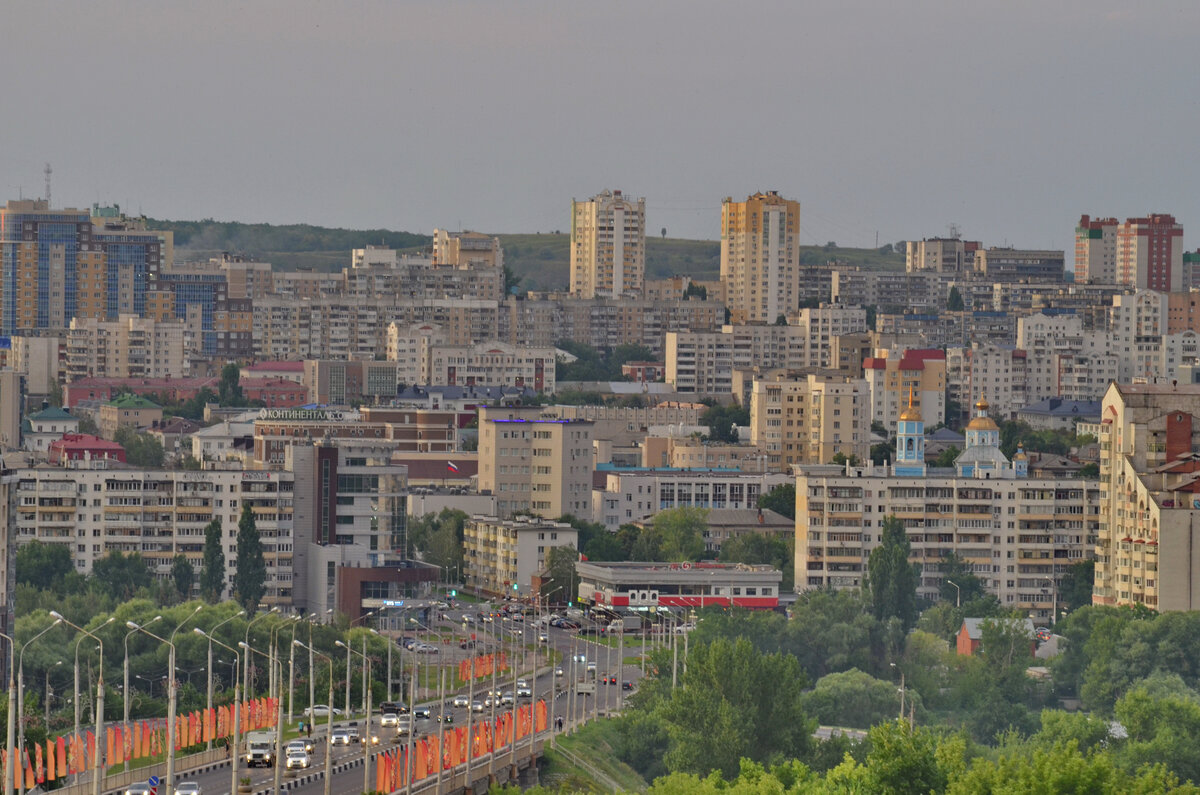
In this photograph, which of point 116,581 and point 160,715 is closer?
point 160,715

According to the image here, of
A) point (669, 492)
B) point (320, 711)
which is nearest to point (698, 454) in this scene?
point (669, 492)

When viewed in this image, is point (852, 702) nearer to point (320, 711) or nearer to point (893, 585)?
point (893, 585)

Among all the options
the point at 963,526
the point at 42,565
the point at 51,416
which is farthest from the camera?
the point at 51,416

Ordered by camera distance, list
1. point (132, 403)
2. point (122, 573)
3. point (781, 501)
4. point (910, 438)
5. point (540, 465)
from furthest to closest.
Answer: point (132, 403) < point (781, 501) < point (540, 465) < point (910, 438) < point (122, 573)

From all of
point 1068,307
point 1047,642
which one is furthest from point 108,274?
point 1047,642

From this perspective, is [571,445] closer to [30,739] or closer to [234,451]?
[234,451]

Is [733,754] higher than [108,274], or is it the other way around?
[108,274]

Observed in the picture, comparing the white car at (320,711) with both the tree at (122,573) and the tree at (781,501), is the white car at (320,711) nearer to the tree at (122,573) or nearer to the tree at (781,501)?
the tree at (122,573)

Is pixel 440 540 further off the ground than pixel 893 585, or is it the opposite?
pixel 440 540

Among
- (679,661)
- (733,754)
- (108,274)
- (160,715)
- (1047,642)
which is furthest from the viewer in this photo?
(108,274)
